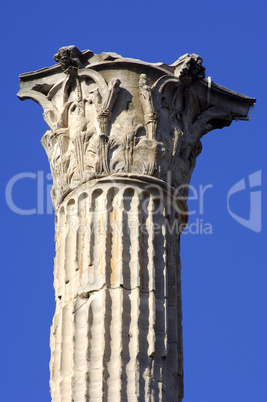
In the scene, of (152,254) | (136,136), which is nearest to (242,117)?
(136,136)

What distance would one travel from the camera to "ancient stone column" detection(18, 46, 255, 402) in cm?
2527

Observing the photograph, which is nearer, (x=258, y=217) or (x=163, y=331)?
(x=163, y=331)

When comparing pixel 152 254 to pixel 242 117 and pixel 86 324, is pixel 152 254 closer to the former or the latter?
pixel 86 324

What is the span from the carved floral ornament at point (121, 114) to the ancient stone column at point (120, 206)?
27mm

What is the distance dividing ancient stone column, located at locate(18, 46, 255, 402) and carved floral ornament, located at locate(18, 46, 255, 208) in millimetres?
27

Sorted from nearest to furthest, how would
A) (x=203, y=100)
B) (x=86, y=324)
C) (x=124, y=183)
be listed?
(x=86, y=324)
(x=124, y=183)
(x=203, y=100)

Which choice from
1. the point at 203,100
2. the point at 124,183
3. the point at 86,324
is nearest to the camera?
the point at 86,324

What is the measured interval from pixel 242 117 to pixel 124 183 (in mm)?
4757

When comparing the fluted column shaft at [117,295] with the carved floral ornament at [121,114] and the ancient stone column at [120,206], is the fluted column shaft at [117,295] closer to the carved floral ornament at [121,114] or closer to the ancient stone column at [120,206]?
the ancient stone column at [120,206]

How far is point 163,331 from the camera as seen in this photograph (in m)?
25.8

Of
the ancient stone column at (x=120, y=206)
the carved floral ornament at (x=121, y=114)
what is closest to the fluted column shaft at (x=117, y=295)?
the ancient stone column at (x=120, y=206)

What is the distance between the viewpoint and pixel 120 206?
27047 mm

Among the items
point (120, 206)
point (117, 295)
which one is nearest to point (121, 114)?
point (120, 206)

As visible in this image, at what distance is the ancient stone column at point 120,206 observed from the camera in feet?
82.9
